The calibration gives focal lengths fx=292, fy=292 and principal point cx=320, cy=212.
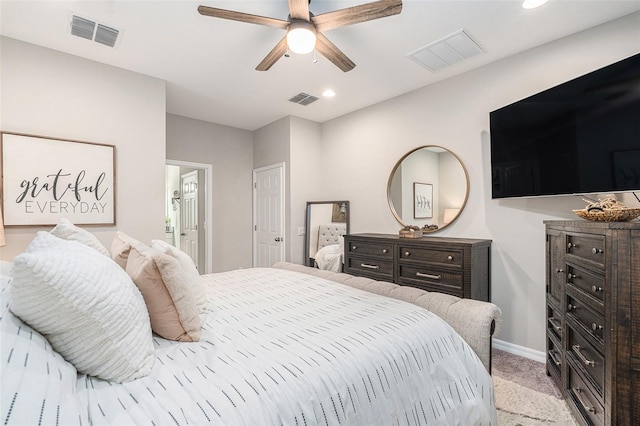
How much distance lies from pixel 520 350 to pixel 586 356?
1215 millimetres

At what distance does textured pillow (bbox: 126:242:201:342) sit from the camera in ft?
3.73

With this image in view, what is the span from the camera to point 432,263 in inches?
110

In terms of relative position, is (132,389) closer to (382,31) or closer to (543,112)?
(382,31)

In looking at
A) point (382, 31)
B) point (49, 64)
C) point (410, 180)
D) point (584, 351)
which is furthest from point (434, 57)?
point (49, 64)

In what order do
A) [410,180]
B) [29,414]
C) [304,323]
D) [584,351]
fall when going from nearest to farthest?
[29,414]
[304,323]
[584,351]
[410,180]

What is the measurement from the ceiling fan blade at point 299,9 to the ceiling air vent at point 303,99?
1.72 metres

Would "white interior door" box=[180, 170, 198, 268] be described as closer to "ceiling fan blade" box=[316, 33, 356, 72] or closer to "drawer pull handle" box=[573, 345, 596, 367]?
"ceiling fan blade" box=[316, 33, 356, 72]

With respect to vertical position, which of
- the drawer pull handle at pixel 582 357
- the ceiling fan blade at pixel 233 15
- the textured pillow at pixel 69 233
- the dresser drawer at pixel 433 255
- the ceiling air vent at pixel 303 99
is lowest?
the drawer pull handle at pixel 582 357

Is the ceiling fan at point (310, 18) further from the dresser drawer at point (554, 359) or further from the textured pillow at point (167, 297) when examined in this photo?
the dresser drawer at point (554, 359)

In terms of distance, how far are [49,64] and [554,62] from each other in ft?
14.6

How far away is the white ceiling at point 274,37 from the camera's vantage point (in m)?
2.11

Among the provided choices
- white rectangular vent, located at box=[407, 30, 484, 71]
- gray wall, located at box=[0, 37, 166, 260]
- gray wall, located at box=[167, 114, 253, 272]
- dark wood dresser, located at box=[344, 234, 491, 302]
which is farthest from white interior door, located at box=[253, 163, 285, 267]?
white rectangular vent, located at box=[407, 30, 484, 71]

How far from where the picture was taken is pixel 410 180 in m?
3.54

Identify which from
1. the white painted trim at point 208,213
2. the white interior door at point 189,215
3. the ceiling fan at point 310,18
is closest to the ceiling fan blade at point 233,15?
the ceiling fan at point 310,18
